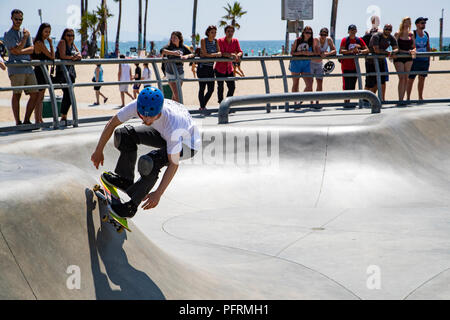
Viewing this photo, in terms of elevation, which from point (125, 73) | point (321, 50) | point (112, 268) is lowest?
point (112, 268)

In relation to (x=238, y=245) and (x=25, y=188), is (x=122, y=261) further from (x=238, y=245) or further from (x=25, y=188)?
(x=238, y=245)

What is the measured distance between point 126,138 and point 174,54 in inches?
246

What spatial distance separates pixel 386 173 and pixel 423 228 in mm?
2167

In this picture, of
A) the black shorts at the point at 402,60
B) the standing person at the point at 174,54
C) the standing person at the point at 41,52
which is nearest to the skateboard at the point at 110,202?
the standing person at the point at 41,52

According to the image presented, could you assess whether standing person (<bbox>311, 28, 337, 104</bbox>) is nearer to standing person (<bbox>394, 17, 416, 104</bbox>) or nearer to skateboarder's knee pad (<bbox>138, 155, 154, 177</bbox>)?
standing person (<bbox>394, 17, 416, 104</bbox>)

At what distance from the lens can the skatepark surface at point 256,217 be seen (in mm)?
3605

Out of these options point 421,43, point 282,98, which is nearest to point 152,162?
point 282,98

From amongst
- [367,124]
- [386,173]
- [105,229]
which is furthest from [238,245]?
[367,124]

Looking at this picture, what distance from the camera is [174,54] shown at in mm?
10523

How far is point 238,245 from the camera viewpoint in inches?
229

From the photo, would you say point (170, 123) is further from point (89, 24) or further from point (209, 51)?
point (89, 24)

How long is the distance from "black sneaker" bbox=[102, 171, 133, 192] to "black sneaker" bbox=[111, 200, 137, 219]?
353mm

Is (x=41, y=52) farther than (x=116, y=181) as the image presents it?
Yes
